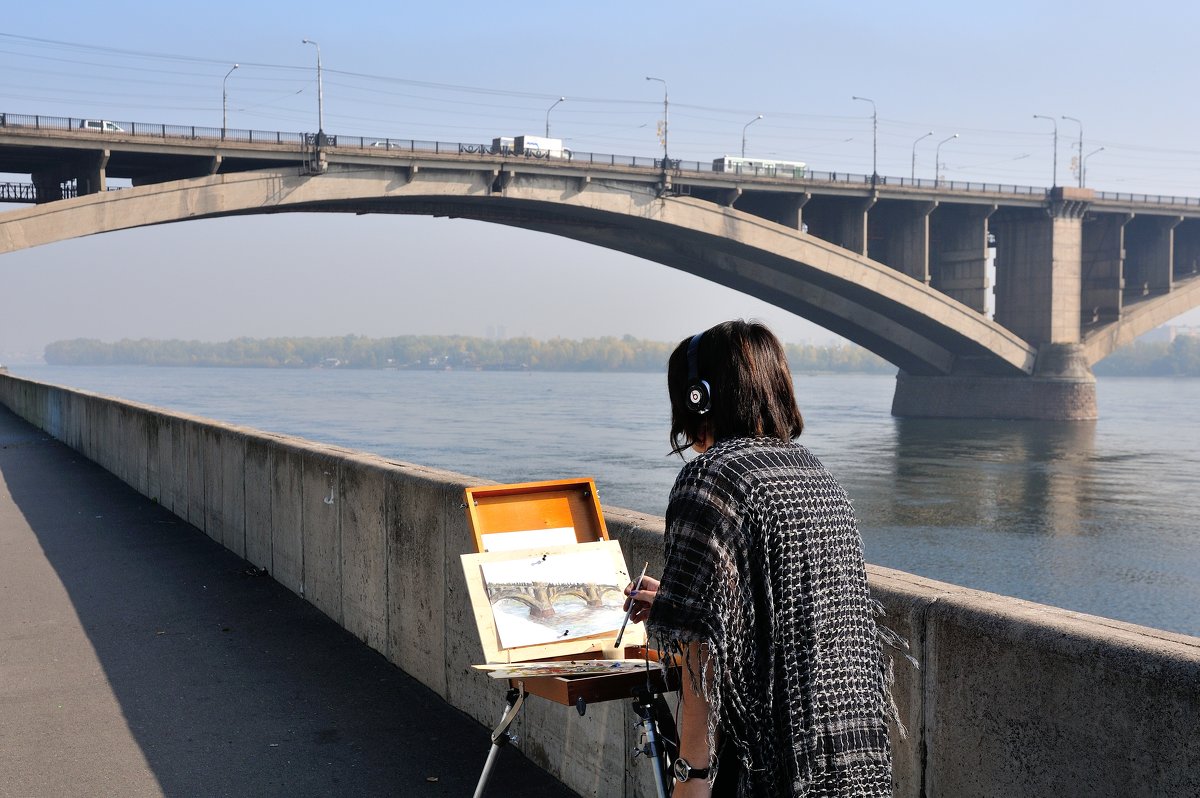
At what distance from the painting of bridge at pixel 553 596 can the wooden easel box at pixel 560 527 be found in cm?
3

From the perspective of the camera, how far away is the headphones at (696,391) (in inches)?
103

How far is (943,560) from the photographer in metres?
24.9

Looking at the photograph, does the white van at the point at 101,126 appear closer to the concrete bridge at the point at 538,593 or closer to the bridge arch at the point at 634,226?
the bridge arch at the point at 634,226

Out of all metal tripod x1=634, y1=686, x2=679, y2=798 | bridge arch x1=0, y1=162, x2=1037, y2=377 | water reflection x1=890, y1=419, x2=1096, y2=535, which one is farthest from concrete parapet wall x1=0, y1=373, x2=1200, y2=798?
bridge arch x1=0, y1=162, x2=1037, y2=377

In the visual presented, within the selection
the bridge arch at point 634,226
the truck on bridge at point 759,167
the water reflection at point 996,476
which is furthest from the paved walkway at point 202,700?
the truck on bridge at point 759,167

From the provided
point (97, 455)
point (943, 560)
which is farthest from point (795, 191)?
point (97, 455)

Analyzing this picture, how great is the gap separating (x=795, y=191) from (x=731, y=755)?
53372mm

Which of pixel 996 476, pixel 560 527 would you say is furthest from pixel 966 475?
pixel 560 527

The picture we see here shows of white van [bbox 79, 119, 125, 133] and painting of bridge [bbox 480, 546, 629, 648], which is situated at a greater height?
white van [bbox 79, 119, 125, 133]

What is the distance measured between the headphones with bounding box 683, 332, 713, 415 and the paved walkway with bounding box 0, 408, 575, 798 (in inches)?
105

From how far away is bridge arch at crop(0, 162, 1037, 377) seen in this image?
4259 cm

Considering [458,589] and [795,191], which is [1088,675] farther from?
[795,191]

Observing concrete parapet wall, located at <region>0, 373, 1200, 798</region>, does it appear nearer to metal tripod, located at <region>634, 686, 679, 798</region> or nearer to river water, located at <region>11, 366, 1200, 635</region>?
metal tripod, located at <region>634, 686, 679, 798</region>

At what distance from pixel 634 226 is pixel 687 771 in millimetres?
51822
